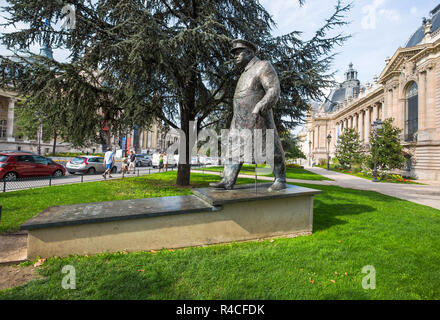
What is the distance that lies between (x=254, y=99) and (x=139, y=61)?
3239 millimetres

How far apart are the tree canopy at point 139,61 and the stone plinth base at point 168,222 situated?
12.7 feet

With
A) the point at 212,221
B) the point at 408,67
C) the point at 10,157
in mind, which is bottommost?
the point at 212,221

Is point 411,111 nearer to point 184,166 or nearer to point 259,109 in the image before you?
point 184,166

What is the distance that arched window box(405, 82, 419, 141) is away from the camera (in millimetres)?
28269

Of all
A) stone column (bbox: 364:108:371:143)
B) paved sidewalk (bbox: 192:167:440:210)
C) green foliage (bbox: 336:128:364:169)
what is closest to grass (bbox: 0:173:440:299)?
paved sidewalk (bbox: 192:167:440:210)

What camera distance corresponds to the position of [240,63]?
452 centimetres

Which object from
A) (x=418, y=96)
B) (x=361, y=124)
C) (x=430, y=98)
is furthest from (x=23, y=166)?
(x=361, y=124)

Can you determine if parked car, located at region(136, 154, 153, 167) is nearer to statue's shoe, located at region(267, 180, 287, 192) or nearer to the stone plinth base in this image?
the stone plinth base

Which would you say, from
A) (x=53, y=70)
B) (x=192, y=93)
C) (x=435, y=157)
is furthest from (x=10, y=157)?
(x=435, y=157)

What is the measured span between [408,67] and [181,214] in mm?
37310

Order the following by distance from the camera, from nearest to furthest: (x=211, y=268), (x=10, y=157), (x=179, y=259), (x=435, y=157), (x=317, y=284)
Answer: (x=317, y=284) < (x=211, y=268) < (x=179, y=259) < (x=10, y=157) < (x=435, y=157)

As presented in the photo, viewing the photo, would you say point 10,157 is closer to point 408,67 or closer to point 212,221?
point 212,221

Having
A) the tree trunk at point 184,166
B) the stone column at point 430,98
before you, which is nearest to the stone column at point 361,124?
the stone column at point 430,98

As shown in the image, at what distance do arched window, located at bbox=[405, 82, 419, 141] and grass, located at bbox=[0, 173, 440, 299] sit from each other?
32158mm
